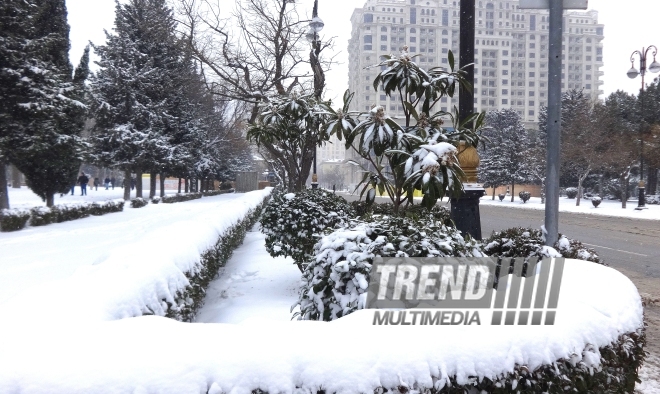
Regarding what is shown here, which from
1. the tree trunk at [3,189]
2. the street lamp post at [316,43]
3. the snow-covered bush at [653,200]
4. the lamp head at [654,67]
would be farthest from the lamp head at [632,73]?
the tree trunk at [3,189]

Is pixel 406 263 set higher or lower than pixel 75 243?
higher

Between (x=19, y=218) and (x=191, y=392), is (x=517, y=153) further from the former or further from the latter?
(x=191, y=392)

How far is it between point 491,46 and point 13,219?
388 feet

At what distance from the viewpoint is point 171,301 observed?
380 centimetres

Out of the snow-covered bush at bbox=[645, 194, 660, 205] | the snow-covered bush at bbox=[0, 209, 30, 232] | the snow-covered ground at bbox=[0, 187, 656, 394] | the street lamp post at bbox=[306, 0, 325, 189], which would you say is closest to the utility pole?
the snow-covered ground at bbox=[0, 187, 656, 394]

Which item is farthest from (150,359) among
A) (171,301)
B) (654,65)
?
(654,65)

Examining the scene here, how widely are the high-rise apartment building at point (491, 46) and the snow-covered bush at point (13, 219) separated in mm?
95623

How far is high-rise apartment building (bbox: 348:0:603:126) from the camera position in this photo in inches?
4360

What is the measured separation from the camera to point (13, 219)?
13.4m

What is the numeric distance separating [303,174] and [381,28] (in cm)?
10609

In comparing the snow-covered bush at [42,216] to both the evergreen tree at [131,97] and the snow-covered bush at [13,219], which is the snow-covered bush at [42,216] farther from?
the evergreen tree at [131,97]

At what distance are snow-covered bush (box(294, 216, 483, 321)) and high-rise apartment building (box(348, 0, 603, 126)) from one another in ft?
341

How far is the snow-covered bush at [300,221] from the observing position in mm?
6980

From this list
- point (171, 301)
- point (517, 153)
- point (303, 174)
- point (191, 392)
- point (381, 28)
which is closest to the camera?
point (191, 392)
